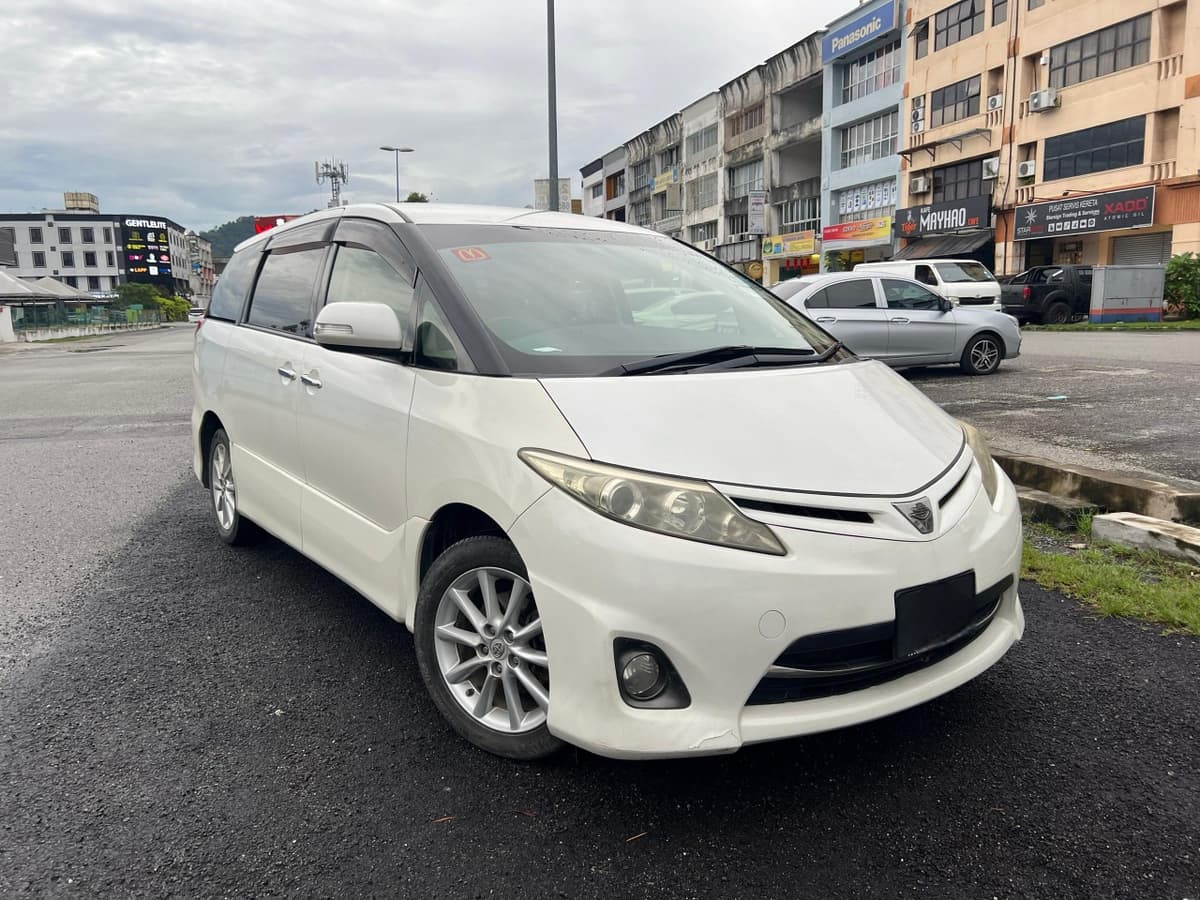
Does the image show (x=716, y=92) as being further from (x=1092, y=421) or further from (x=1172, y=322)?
(x=1092, y=421)

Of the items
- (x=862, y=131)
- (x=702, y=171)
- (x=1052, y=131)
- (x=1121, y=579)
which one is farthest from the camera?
(x=702, y=171)

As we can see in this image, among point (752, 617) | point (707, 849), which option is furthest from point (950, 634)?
point (707, 849)

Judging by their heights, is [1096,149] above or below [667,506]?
above

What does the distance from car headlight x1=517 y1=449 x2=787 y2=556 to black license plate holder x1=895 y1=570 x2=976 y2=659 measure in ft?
1.28

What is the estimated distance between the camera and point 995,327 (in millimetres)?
13039

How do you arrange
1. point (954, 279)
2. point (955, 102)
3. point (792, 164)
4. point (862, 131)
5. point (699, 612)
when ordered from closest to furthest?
point (699, 612)
point (954, 279)
point (955, 102)
point (862, 131)
point (792, 164)

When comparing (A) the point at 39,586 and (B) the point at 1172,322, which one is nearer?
(A) the point at 39,586

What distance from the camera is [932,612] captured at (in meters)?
2.38

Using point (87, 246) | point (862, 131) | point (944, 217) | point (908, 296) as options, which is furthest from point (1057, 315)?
point (87, 246)

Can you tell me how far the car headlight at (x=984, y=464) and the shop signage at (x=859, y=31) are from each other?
4432 centimetres

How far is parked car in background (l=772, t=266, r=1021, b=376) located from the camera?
41.7 ft

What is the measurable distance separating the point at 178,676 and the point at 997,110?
40.1 m

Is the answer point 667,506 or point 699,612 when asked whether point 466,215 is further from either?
point 699,612

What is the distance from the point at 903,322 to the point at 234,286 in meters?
10.0
